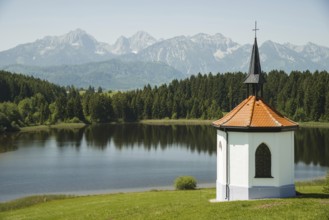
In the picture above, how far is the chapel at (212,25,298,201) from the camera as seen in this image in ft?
94.8

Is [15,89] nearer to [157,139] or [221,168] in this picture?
[157,139]

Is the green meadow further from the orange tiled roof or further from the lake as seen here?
the lake

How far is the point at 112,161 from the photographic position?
71062 millimetres

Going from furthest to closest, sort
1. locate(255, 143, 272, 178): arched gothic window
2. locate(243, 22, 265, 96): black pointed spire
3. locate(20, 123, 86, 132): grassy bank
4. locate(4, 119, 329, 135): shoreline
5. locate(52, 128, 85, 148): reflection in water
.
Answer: locate(20, 123, 86, 132): grassy bank < locate(4, 119, 329, 135): shoreline < locate(52, 128, 85, 148): reflection in water < locate(243, 22, 265, 96): black pointed spire < locate(255, 143, 272, 178): arched gothic window

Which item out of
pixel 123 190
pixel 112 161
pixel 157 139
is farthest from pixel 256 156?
pixel 157 139

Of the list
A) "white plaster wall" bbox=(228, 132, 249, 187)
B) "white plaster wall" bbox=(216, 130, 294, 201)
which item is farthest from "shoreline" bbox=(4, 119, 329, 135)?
"white plaster wall" bbox=(228, 132, 249, 187)

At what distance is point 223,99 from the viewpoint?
168 meters

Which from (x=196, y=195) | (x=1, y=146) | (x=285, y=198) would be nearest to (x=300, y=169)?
(x=196, y=195)

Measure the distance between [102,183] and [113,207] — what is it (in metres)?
22.4

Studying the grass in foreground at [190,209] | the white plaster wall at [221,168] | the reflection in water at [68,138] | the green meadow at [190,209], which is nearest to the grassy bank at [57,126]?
the reflection in water at [68,138]

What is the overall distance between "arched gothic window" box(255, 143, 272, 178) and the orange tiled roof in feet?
4.70

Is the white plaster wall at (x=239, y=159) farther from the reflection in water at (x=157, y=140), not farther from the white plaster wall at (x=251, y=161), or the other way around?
the reflection in water at (x=157, y=140)

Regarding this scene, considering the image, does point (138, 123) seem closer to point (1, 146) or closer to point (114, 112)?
point (114, 112)

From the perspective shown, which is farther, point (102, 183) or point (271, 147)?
point (102, 183)
